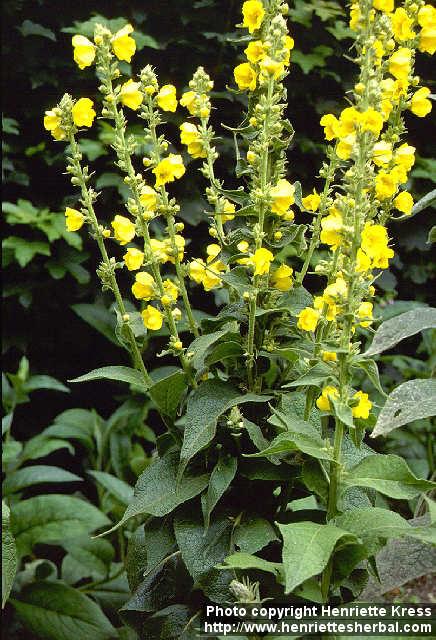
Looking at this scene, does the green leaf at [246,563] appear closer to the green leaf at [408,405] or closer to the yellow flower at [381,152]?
the green leaf at [408,405]

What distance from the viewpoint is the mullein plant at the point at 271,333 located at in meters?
1.21

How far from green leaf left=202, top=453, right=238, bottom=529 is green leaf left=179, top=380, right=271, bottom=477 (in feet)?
0.18

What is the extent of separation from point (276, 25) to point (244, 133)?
20 cm

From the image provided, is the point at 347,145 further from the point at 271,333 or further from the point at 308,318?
the point at 271,333

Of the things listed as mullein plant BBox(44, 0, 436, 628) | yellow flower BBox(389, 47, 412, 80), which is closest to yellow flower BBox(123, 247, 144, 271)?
mullein plant BBox(44, 0, 436, 628)

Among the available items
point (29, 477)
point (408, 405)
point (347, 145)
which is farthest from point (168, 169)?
point (29, 477)

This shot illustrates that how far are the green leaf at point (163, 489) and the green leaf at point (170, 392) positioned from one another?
93 millimetres

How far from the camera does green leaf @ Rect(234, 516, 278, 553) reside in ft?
4.37

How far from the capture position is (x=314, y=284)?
297 centimetres

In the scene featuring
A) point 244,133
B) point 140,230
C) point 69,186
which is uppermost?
point 244,133

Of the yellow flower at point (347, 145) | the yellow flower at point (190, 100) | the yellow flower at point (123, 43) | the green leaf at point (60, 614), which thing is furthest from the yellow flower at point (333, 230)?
the green leaf at point (60, 614)

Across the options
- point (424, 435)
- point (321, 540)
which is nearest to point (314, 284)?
point (424, 435)

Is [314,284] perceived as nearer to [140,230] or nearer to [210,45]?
[210,45]

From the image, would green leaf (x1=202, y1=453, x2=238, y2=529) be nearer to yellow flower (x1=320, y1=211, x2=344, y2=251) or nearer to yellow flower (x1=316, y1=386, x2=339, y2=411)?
yellow flower (x1=316, y1=386, x2=339, y2=411)
